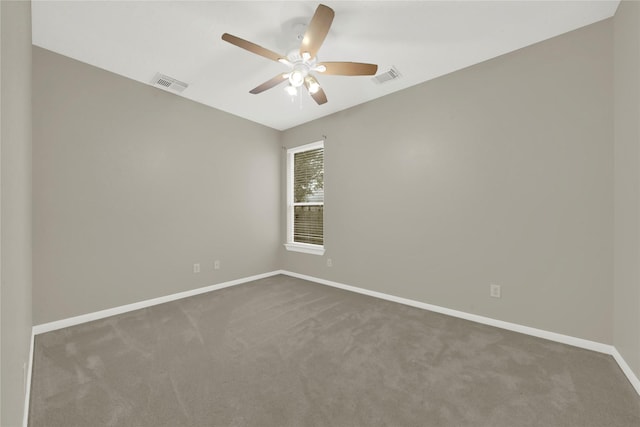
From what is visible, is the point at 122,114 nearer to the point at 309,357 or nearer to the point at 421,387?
the point at 309,357

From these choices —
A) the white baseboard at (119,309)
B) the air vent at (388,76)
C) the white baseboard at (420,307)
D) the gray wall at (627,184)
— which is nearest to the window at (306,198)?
the white baseboard at (420,307)

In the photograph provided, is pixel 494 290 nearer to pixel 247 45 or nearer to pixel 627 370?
pixel 627 370

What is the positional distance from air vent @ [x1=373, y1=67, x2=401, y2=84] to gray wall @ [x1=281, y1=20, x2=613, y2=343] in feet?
1.18

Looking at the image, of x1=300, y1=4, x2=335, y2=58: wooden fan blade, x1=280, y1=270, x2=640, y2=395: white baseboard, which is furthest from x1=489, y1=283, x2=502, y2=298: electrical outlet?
x1=300, y1=4, x2=335, y2=58: wooden fan blade

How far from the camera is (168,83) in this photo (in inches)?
122

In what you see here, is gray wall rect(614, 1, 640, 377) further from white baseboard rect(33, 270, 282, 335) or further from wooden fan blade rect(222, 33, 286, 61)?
white baseboard rect(33, 270, 282, 335)

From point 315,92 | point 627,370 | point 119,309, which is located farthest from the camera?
point 119,309

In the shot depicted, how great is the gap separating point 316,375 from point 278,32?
280 centimetres

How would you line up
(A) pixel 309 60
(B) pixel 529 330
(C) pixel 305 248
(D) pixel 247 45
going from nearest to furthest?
(D) pixel 247 45
(A) pixel 309 60
(B) pixel 529 330
(C) pixel 305 248

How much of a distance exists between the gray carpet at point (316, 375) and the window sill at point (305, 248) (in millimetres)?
1522

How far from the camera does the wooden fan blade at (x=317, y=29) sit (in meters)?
1.71

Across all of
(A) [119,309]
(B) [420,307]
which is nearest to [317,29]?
(B) [420,307]

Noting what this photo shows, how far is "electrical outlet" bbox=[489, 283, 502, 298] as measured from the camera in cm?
258

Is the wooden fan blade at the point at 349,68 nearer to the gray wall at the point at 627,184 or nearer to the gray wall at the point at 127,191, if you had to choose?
the gray wall at the point at 627,184
